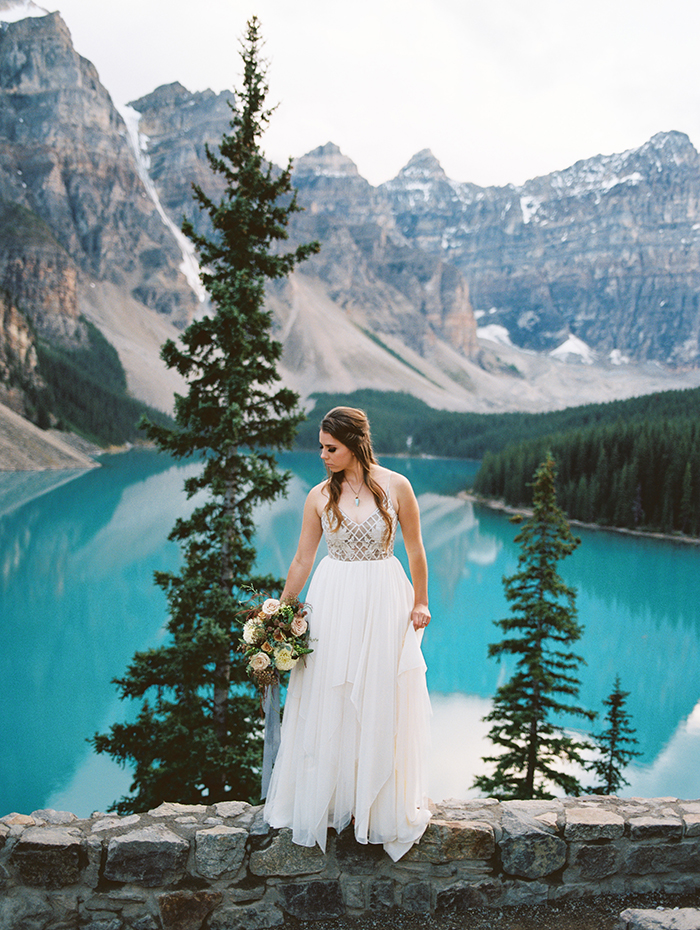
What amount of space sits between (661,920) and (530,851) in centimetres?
90

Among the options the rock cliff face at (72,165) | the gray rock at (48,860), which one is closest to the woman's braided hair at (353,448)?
the gray rock at (48,860)

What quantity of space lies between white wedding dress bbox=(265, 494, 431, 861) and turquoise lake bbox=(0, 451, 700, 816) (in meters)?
13.8

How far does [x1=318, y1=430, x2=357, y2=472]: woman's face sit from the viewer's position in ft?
13.8

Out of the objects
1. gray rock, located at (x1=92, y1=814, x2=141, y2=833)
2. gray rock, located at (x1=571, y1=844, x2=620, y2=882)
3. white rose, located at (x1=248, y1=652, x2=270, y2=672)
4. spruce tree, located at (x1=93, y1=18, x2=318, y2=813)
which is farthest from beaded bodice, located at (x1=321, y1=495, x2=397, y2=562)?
spruce tree, located at (x1=93, y1=18, x2=318, y2=813)

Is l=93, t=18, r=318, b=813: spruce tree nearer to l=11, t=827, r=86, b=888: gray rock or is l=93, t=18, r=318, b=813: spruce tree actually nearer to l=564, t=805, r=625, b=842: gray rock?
l=11, t=827, r=86, b=888: gray rock

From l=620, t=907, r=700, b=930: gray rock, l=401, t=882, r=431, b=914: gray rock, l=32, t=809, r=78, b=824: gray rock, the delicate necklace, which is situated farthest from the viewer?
l=32, t=809, r=78, b=824: gray rock

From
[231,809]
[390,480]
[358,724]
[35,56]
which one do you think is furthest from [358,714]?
[35,56]

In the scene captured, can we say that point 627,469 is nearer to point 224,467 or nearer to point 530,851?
point 224,467

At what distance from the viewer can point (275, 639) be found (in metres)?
4.30

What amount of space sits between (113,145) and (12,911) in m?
226

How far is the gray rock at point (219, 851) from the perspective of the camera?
160 inches

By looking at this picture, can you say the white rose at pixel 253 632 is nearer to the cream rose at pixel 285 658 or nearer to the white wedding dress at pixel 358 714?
the cream rose at pixel 285 658

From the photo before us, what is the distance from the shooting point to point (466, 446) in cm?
14088

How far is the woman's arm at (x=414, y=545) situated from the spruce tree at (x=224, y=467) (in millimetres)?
5725
